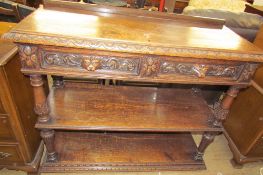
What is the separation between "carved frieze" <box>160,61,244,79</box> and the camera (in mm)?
1001

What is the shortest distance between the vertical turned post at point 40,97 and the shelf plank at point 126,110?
0.16 feet

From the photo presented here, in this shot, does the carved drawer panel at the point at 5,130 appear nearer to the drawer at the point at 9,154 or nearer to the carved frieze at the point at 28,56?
the drawer at the point at 9,154

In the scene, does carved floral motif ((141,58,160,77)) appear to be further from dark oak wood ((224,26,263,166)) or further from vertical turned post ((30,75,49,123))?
dark oak wood ((224,26,263,166))

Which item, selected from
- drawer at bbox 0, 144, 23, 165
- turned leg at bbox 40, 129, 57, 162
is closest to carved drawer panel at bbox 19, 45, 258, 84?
turned leg at bbox 40, 129, 57, 162

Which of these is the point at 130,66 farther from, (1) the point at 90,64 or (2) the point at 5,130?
(2) the point at 5,130

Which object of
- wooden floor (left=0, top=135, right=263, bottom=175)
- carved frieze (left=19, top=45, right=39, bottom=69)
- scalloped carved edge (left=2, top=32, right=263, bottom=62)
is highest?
scalloped carved edge (left=2, top=32, right=263, bottom=62)

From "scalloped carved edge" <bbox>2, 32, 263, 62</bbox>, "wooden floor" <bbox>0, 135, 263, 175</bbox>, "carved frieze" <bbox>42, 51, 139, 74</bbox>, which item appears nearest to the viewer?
"scalloped carved edge" <bbox>2, 32, 263, 62</bbox>

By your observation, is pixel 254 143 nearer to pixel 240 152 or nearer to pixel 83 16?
pixel 240 152

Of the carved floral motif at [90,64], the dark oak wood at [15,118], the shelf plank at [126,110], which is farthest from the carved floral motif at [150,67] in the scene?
the dark oak wood at [15,118]

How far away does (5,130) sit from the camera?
113 centimetres

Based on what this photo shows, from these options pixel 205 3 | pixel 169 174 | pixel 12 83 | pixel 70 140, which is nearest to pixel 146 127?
pixel 169 174

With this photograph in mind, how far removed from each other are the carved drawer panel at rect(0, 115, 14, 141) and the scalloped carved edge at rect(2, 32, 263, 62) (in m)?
0.50

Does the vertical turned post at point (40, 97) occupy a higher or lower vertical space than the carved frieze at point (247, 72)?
lower

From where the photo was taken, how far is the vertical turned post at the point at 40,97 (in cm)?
99
